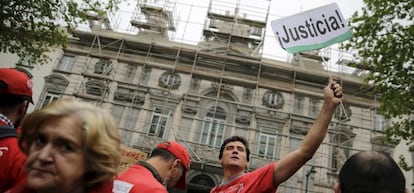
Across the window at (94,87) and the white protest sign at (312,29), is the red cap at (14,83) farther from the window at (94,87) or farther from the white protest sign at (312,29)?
the window at (94,87)

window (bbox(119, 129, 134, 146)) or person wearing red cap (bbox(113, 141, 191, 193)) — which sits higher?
window (bbox(119, 129, 134, 146))

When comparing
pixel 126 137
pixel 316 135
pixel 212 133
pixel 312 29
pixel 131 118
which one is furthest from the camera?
pixel 212 133

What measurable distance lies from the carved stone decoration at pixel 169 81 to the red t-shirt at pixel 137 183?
13.1 meters

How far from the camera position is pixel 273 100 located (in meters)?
15.5

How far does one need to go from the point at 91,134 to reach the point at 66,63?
16.7 m

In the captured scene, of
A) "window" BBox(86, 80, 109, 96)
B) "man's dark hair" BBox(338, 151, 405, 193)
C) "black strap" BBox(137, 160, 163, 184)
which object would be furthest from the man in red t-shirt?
"window" BBox(86, 80, 109, 96)

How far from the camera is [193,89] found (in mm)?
15438

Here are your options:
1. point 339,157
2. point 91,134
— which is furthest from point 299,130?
point 91,134

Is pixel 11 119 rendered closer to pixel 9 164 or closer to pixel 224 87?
pixel 9 164

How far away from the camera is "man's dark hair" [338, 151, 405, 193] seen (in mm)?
1226

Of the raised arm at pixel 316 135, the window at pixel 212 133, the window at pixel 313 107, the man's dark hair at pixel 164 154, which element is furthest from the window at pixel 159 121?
the raised arm at pixel 316 135

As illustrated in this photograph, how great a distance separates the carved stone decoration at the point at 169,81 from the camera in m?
15.3

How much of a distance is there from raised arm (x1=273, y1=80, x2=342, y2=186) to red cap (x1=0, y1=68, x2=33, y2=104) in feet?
5.50

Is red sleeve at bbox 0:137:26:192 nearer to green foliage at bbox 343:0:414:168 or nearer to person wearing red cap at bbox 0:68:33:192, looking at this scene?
person wearing red cap at bbox 0:68:33:192
